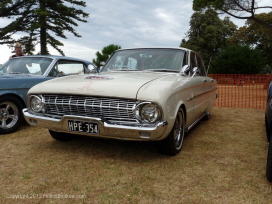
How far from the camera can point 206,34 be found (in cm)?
4172

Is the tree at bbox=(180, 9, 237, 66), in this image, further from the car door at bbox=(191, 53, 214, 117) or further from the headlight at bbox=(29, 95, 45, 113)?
the headlight at bbox=(29, 95, 45, 113)

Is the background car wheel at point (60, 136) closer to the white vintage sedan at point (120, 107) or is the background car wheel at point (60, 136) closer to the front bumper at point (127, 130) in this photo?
the white vintage sedan at point (120, 107)

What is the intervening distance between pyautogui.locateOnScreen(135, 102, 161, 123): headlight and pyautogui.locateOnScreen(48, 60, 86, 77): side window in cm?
308

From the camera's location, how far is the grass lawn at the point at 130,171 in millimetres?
2391

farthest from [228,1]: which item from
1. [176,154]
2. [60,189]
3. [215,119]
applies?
[60,189]

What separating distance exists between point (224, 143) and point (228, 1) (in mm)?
13972

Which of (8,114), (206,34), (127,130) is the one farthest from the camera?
(206,34)

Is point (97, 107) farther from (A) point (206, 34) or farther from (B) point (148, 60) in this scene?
(A) point (206, 34)

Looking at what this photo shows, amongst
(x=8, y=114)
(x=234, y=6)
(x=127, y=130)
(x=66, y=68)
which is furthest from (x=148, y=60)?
(x=234, y=6)

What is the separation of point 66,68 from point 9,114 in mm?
1688

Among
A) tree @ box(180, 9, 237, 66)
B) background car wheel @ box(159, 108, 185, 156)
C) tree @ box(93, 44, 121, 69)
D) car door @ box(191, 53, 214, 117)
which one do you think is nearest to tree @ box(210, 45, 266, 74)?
tree @ box(180, 9, 237, 66)

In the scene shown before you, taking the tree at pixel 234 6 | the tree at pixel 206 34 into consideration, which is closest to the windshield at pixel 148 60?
the tree at pixel 234 6

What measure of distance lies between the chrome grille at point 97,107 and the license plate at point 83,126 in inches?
4.3

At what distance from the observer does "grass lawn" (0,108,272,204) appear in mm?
2391
